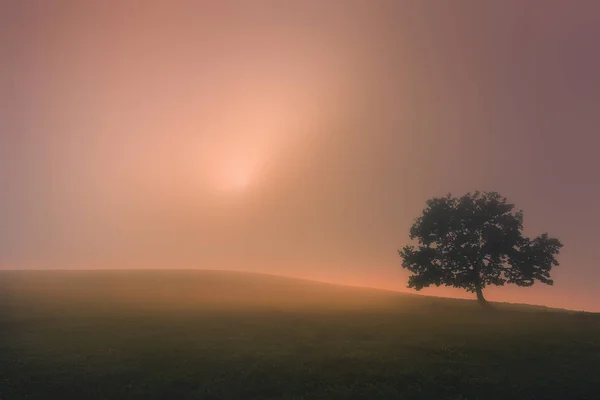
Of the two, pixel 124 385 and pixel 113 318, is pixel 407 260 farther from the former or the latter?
pixel 124 385

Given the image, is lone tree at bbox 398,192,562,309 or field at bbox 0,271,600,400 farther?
lone tree at bbox 398,192,562,309

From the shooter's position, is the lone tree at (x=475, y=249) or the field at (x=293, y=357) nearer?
the field at (x=293, y=357)

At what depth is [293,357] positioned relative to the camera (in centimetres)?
3033

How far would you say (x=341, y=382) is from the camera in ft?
84.3

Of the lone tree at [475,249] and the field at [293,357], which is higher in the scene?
the lone tree at [475,249]

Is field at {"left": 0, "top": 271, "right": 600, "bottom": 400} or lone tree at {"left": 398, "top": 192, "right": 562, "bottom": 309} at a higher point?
lone tree at {"left": 398, "top": 192, "right": 562, "bottom": 309}

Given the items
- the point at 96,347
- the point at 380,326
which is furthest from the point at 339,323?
the point at 96,347

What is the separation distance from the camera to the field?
24531 millimetres

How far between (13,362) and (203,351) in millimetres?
13350

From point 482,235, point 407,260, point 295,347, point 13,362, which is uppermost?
point 482,235

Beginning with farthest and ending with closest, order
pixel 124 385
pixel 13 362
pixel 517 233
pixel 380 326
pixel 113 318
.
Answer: pixel 517 233, pixel 113 318, pixel 380 326, pixel 13 362, pixel 124 385

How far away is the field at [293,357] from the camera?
80.5 ft

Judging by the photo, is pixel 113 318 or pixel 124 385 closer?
pixel 124 385

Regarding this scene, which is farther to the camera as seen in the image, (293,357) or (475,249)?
(475,249)
